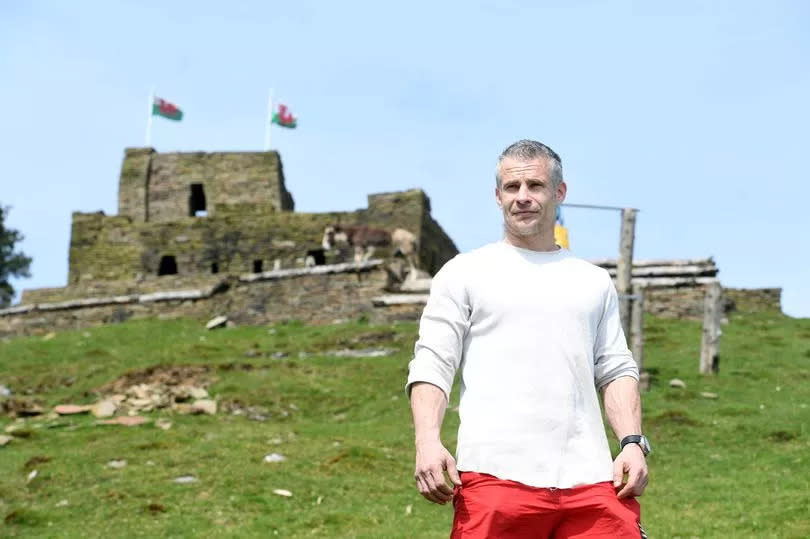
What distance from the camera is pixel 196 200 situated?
171ft

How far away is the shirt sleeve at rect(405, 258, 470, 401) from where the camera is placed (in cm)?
493

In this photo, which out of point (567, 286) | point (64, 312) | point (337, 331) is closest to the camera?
point (567, 286)

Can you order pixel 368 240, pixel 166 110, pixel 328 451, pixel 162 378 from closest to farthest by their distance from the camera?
pixel 328 451 < pixel 162 378 < pixel 368 240 < pixel 166 110

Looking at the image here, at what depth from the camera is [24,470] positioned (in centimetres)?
1566

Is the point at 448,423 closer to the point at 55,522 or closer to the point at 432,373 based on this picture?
the point at 55,522

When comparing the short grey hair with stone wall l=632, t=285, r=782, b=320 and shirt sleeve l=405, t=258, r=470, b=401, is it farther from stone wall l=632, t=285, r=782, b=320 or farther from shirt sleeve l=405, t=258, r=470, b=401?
stone wall l=632, t=285, r=782, b=320

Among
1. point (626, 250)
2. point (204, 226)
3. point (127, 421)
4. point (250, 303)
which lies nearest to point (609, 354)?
point (127, 421)

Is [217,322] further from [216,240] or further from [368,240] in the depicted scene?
[216,240]

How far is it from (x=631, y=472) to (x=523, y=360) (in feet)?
2.19

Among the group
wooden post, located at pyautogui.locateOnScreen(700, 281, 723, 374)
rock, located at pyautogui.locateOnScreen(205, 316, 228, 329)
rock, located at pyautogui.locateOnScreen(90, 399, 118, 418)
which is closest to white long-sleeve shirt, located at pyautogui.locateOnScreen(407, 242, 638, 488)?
rock, located at pyautogui.locateOnScreen(90, 399, 118, 418)

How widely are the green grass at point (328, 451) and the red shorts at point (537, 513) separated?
257 inches

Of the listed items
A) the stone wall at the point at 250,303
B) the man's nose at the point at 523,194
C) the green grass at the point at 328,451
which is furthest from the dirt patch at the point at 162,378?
the man's nose at the point at 523,194

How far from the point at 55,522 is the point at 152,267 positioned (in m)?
34.3

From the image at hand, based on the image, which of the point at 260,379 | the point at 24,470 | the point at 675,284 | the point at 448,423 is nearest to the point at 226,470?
the point at 24,470
